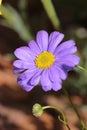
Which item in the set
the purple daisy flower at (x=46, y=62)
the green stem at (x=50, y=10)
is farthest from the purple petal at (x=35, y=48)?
the green stem at (x=50, y=10)

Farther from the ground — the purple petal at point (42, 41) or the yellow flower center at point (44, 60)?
the purple petal at point (42, 41)

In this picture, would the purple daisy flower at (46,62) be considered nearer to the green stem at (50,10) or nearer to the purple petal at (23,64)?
the purple petal at (23,64)

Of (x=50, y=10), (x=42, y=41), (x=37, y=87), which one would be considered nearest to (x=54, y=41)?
(x=42, y=41)

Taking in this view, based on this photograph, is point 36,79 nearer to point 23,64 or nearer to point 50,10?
point 23,64

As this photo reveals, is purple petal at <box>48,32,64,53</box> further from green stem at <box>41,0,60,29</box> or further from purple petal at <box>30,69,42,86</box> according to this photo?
green stem at <box>41,0,60,29</box>

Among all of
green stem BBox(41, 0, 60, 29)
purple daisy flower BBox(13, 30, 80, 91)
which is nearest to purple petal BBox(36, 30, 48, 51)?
purple daisy flower BBox(13, 30, 80, 91)

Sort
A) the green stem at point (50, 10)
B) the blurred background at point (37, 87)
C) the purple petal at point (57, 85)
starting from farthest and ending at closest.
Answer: the blurred background at point (37, 87)
the green stem at point (50, 10)
the purple petal at point (57, 85)

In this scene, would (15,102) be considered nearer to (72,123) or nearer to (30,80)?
(72,123)
